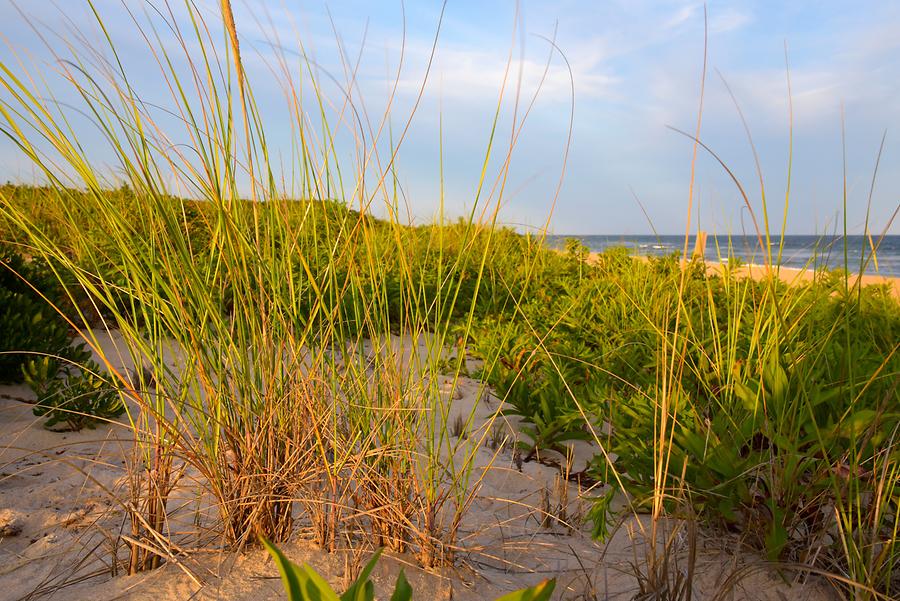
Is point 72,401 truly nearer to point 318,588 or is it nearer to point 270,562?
point 270,562

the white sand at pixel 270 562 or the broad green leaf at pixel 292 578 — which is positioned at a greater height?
the broad green leaf at pixel 292 578

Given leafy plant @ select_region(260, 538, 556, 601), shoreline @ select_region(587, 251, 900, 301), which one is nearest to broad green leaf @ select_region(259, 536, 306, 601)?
leafy plant @ select_region(260, 538, 556, 601)

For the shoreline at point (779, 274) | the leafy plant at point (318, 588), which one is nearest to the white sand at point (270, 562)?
the leafy plant at point (318, 588)

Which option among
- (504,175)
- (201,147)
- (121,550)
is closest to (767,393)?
(504,175)

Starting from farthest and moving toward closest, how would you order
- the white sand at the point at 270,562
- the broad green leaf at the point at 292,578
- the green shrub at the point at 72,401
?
1. the green shrub at the point at 72,401
2. the white sand at the point at 270,562
3. the broad green leaf at the point at 292,578

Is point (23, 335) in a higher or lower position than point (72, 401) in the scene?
higher

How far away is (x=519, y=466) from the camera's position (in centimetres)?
265

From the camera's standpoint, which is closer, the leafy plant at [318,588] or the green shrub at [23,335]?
the leafy plant at [318,588]

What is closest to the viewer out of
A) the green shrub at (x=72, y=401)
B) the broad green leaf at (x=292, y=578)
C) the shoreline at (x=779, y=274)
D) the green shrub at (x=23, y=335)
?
the broad green leaf at (x=292, y=578)

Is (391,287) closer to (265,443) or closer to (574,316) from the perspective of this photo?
(574,316)

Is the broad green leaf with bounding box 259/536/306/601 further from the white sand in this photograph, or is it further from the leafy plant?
the white sand

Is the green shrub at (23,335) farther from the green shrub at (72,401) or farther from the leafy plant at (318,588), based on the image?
the leafy plant at (318,588)

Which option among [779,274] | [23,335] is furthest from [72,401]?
[779,274]

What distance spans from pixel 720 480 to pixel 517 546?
0.66 metres
